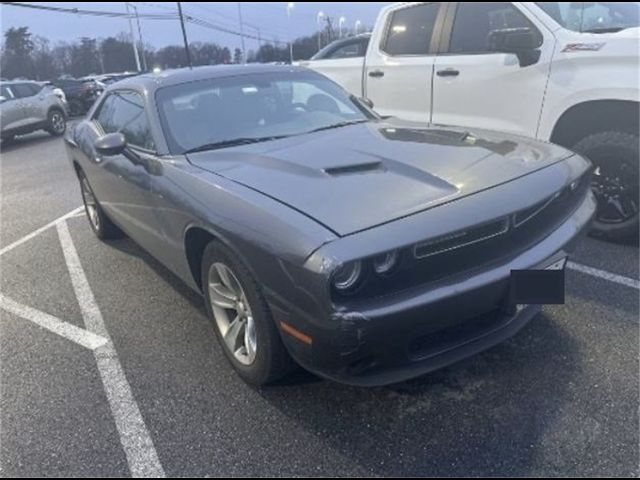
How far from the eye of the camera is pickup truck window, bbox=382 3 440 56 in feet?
17.3

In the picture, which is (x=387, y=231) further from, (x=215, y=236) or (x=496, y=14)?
(x=496, y=14)

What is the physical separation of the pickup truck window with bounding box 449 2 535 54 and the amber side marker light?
3337mm

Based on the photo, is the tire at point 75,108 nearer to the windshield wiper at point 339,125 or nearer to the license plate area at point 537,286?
the windshield wiper at point 339,125

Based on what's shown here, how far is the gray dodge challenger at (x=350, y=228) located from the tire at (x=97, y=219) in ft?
5.22

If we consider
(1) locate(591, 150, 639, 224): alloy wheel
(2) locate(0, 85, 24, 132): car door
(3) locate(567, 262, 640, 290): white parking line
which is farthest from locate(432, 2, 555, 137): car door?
(2) locate(0, 85, 24, 132): car door

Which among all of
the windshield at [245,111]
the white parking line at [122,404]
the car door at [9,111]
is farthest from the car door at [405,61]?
the car door at [9,111]

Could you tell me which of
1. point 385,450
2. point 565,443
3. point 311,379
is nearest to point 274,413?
point 311,379

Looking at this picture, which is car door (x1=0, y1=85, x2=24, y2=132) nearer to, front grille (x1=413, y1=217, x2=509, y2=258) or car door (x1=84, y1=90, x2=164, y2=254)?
car door (x1=84, y1=90, x2=164, y2=254)

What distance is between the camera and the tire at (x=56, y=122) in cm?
1552

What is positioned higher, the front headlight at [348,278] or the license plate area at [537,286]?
the front headlight at [348,278]

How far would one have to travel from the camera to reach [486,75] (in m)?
4.70

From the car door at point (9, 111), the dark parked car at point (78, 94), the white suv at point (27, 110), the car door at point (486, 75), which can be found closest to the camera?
the car door at point (486, 75)

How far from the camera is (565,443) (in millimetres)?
2293

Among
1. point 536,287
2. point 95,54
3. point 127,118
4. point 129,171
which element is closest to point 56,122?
point 127,118
